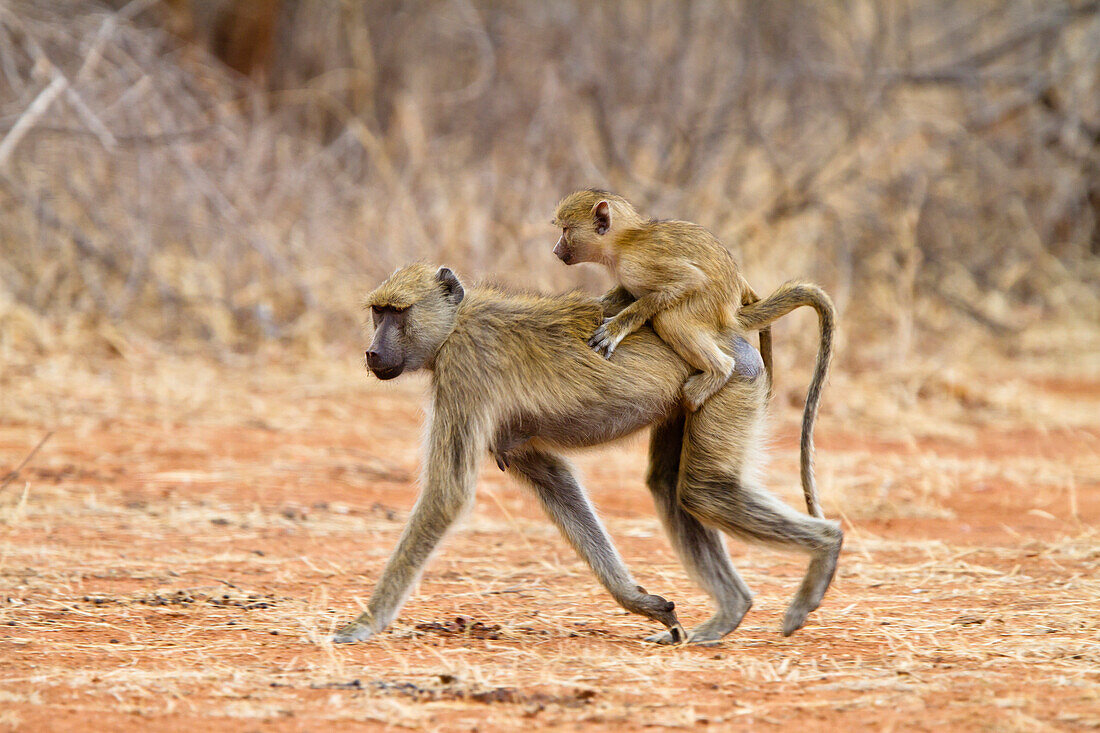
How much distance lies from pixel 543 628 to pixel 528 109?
8307mm

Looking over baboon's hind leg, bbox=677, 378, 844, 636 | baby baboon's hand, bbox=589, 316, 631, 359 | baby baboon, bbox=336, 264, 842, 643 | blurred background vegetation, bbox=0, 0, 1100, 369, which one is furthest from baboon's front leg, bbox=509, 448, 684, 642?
blurred background vegetation, bbox=0, 0, 1100, 369

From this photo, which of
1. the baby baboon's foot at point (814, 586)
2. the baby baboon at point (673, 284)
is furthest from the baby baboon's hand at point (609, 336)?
the baby baboon's foot at point (814, 586)

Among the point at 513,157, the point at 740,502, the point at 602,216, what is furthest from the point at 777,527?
the point at 513,157

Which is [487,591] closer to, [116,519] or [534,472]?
[534,472]

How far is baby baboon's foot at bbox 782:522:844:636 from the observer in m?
3.81

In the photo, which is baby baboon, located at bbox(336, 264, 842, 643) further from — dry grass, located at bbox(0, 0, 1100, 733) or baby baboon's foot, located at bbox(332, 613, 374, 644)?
dry grass, located at bbox(0, 0, 1100, 733)

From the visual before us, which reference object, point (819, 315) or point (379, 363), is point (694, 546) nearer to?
point (819, 315)

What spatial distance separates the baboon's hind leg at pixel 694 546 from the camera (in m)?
3.96

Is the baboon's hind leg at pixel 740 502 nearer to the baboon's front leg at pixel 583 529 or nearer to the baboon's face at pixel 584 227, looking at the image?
the baboon's front leg at pixel 583 529

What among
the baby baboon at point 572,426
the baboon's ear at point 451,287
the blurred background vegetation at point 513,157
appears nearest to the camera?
the baby baboon at point 572,426

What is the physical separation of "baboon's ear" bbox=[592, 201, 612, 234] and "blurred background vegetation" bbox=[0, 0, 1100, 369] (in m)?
4.59

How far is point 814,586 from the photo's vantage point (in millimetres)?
3812

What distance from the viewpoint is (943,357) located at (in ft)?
34.8

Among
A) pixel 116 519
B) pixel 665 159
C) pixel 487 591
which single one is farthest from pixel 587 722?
pixel 665 159
